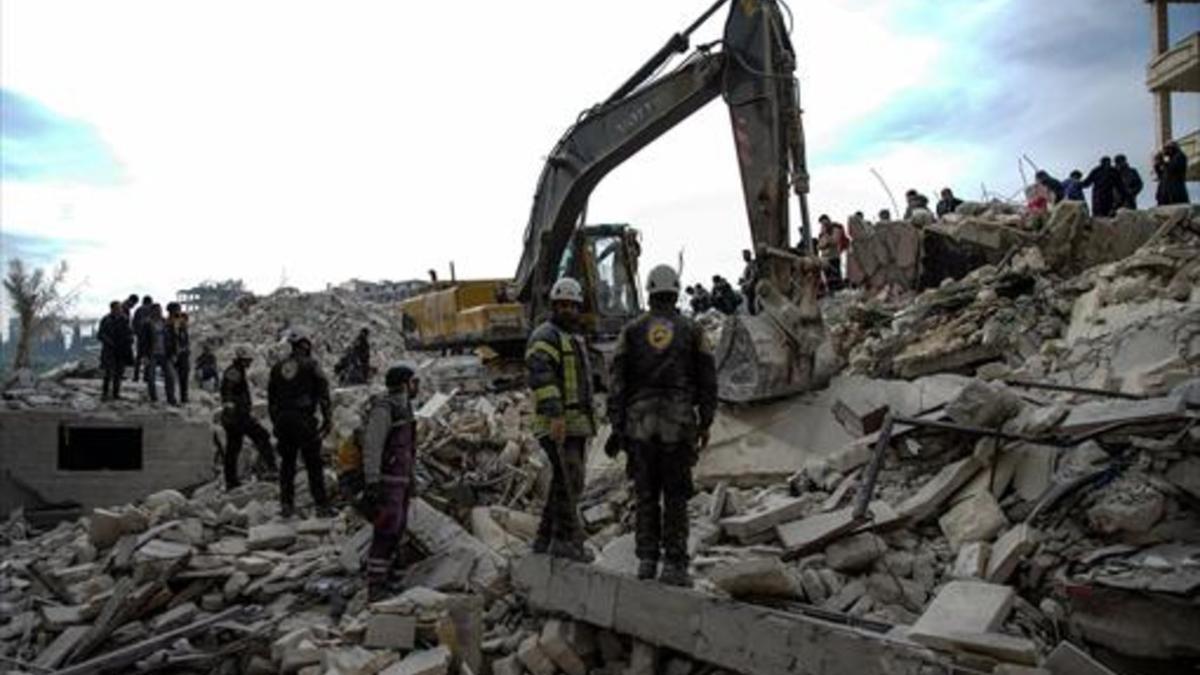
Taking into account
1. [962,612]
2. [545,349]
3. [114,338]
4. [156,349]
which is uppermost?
[114,338]

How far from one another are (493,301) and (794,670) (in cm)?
1053

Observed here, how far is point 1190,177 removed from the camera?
955 inches

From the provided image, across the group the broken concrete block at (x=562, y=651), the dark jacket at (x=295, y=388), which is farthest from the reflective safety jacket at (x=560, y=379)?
the dark jacket at (x=295, y=388)

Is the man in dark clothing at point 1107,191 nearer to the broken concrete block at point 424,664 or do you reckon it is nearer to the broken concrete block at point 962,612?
the broken concrete block at point 962,612

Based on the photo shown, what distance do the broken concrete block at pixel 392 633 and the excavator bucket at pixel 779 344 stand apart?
11.7 feet

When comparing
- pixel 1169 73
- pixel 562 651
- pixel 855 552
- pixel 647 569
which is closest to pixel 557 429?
pixel 647 569

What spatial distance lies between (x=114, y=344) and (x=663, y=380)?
1056 cm

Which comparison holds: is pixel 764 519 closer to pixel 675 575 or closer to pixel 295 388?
pixel 675 575

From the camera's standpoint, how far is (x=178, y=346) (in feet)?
48.3

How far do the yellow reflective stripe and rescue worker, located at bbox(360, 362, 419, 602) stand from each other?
155 cm

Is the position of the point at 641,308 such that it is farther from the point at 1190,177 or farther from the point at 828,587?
the point at 1190,177

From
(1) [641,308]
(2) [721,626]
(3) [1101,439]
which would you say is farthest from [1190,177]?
(2) [721,626]

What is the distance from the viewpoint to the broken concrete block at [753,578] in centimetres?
528

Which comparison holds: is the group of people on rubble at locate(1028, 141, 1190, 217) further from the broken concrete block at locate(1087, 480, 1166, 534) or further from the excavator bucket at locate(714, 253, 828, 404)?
the broken concrete block at locate(1087, 480, 1166, 534)
